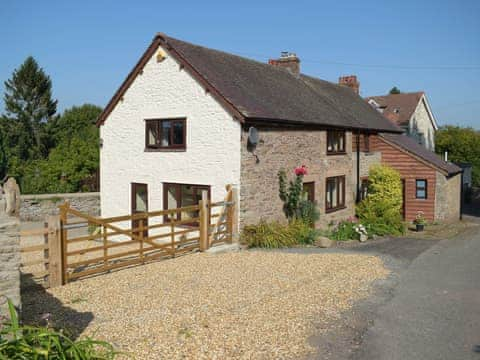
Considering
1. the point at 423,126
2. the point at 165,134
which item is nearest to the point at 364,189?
the point at 165,134

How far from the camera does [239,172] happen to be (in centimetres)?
1401

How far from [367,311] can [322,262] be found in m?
3.88

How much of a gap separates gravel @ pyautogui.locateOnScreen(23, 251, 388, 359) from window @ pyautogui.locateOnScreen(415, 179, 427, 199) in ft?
37.8

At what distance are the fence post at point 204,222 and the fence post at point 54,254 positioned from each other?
4.51m

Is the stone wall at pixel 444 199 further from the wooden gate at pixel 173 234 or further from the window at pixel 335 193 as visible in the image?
the wooden gate at pixel 173 234

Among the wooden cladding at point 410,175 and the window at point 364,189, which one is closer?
the window at point 364,189

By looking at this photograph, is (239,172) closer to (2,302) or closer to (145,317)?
(145,317)

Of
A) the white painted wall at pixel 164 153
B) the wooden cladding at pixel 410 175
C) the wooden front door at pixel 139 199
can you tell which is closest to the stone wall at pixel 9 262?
the white painted wall at pixel 164 153

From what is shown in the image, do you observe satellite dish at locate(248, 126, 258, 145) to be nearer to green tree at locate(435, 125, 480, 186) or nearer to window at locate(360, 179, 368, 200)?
window at locate(360, 179, 368, 200)

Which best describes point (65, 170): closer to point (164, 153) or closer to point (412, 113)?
point (164, 153)

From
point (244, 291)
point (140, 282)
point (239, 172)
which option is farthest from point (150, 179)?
point (244, 291)

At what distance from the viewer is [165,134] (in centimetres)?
1614

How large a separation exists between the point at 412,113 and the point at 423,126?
3214 millimetres

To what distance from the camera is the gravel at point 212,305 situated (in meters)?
6.46
